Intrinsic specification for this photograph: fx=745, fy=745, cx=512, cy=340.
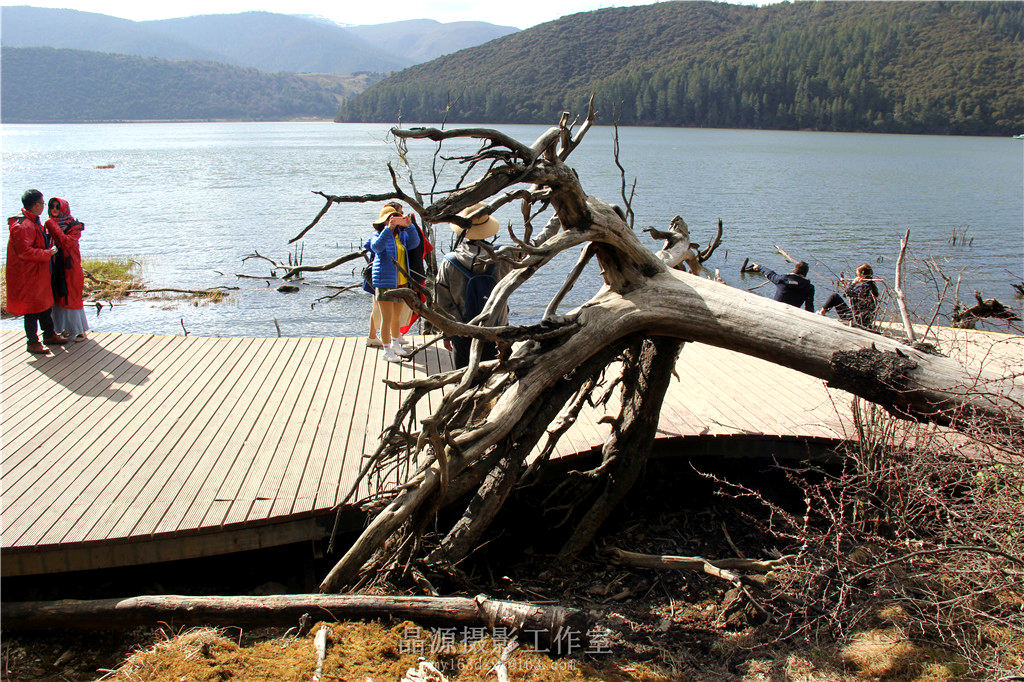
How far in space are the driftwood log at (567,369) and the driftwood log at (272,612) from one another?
0.34 m

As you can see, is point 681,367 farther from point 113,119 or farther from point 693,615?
point 113,119

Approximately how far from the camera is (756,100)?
8644cm

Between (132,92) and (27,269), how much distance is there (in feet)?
496

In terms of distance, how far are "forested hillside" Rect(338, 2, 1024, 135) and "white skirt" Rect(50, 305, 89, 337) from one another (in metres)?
67.9

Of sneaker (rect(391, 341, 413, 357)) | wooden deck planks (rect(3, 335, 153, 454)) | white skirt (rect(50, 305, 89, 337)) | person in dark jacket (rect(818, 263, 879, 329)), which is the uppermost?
person in dark jacket (rect(818, 263, 879, 329))

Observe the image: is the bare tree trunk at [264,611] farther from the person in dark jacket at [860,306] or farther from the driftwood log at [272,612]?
the person in dark jacket at [860,306]

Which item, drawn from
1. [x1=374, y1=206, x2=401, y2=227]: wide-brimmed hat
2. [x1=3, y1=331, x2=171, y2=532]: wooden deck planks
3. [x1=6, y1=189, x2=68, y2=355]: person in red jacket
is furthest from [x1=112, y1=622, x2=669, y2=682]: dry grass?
[x1=6, y1=189, x2=68, y2=355]: person in red jacket

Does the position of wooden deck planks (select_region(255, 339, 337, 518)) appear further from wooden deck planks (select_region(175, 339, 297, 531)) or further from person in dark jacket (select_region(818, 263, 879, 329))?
person in dark jacket (select_region(818, 263, 879, 329))

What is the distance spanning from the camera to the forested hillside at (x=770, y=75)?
78375 millimetres

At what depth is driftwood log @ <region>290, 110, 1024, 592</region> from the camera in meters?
4.25

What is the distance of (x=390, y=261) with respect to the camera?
23.7ft

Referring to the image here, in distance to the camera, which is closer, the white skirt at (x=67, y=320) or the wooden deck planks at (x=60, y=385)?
the wooden deck planks at (x=60, y=385)

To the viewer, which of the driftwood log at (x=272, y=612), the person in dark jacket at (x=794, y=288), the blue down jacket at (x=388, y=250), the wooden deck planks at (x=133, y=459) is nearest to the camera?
the driftwood log at (x=272, y=612)

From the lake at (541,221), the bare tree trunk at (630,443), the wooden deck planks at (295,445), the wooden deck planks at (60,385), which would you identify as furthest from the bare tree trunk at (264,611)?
the lake at (541,221)
